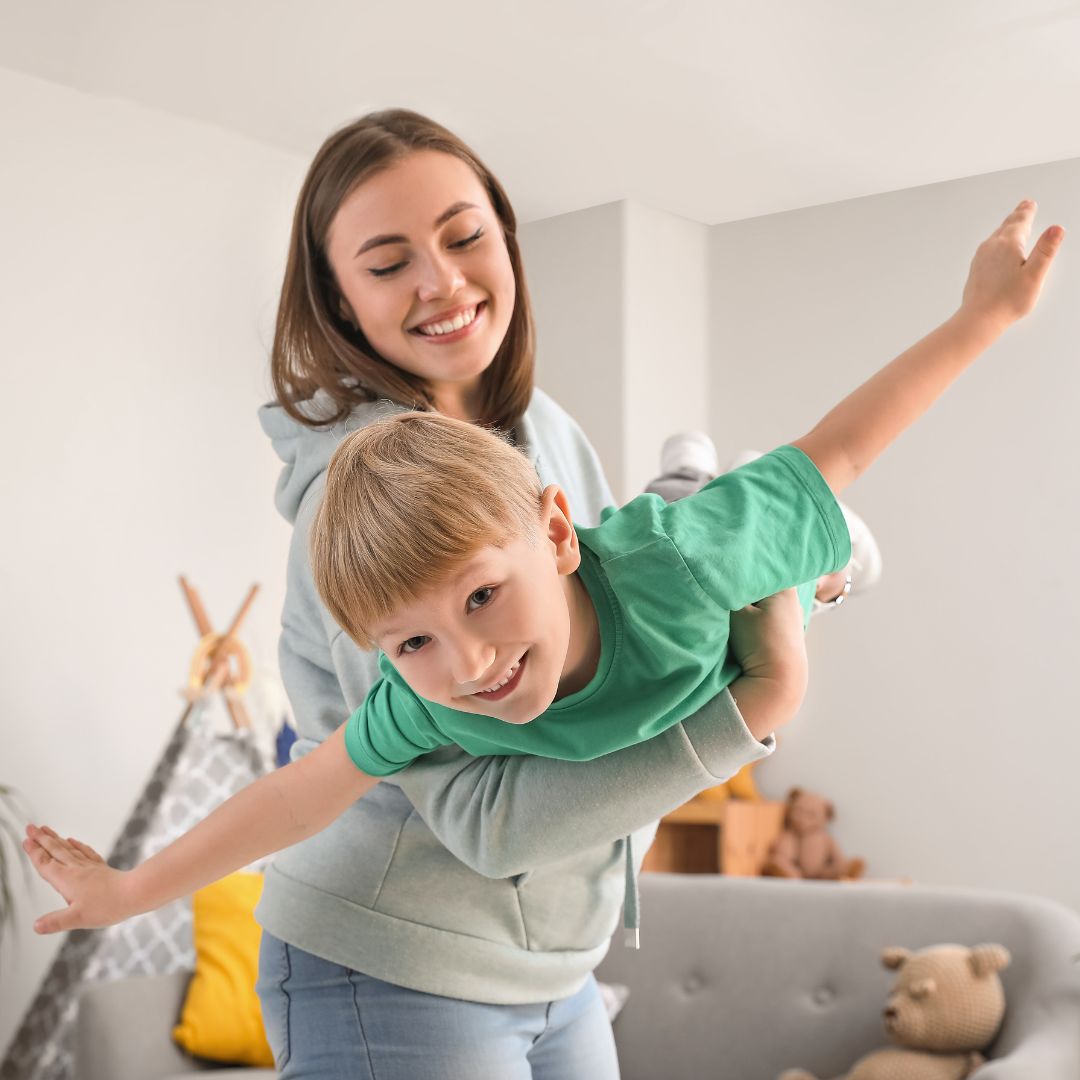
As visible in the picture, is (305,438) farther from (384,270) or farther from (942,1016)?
(942,1016)

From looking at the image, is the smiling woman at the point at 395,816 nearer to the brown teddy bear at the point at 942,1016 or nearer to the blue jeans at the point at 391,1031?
the blue jeans at the point at 391,1031

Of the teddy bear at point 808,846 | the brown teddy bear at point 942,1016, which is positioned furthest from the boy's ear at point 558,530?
the teddy bear at point 808,846

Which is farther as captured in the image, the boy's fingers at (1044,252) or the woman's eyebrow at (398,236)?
the woman's eyebrow at (398,236)

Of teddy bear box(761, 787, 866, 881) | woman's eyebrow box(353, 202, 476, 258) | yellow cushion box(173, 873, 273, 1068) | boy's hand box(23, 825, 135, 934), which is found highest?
woman's eyebrow box(353, 202, 476, 258)

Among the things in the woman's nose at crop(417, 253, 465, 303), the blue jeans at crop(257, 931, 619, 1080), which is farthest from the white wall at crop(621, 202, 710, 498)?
the blue jeans at crop(257, 931, 619, 1080)

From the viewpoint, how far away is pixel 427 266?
1.99 ft

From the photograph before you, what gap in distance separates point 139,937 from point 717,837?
0.91 metres

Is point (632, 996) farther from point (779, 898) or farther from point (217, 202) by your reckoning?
point (217, 202)

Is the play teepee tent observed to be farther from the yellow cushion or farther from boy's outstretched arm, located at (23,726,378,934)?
boy's outstretched arm, located at (23,726,378,934)

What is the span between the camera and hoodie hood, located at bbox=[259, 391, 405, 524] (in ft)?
2.10

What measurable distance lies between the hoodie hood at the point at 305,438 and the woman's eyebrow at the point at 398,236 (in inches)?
3.0

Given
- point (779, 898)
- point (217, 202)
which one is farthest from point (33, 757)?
point (779, 898)

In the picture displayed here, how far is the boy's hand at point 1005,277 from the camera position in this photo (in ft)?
1.64

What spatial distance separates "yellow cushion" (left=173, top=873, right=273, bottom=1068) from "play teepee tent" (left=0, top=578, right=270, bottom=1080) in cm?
9
